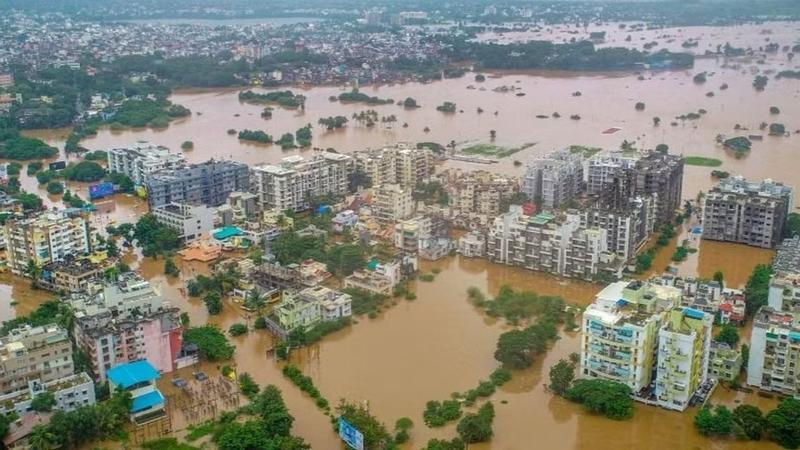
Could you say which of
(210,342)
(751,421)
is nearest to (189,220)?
(210,342)

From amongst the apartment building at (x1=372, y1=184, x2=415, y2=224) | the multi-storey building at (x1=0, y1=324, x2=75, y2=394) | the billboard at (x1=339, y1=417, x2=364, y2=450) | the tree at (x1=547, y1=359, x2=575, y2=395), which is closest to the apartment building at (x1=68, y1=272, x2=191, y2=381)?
the multi-storey building at (x1=0, y1=324, x2=75, y2=394)

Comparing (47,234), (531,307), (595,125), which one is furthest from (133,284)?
(595,125)

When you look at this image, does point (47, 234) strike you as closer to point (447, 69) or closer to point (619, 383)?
point (619, 383)

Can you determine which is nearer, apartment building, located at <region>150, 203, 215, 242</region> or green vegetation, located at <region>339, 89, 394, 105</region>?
apartment building, located at <region>150, 203, 215, 242</region>

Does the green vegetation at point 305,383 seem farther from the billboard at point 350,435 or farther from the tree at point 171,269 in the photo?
the tree at point 171,269

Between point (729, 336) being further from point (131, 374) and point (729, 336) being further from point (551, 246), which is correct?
point (131, 374)

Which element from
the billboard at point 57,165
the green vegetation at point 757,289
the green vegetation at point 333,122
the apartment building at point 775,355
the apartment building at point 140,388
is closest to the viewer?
the apartment building at point 140,388

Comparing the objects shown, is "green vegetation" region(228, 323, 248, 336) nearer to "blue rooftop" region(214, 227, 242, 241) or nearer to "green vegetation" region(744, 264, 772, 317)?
"blue rooftop" region(214, 227, 242, 241)

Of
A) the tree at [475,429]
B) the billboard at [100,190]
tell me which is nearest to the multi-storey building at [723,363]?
the tree at [475,429]
